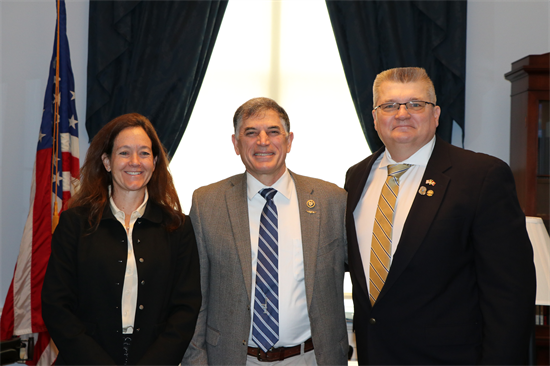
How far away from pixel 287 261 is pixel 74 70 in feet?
9.12

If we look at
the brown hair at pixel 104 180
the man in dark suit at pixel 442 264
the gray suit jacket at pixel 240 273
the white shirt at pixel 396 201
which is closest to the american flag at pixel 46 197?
the brown hair at pixel 104 180

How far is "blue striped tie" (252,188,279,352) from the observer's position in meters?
2.01

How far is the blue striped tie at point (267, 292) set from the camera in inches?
79.3

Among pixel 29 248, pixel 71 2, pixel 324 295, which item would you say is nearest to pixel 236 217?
pixel 324 295

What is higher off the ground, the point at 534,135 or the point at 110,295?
the point at 534,135

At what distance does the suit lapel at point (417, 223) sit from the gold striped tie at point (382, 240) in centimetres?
6

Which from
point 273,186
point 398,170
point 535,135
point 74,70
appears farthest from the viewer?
point 74,70

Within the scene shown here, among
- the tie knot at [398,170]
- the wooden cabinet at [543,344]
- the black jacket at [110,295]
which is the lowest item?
the wooden cabinet at [543,344]

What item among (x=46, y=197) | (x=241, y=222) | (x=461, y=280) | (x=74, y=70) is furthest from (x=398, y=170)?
(x=74, y=70)

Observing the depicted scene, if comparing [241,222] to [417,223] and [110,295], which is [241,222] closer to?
[110,295]

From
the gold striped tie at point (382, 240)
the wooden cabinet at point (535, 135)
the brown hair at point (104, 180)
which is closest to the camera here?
the gold striped tie at point (382, 240)

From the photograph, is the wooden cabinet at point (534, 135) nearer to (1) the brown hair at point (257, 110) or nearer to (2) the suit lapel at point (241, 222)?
(1) the brown hair at point (257, 110)

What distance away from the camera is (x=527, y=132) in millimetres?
3377

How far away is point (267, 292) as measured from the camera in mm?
2039
